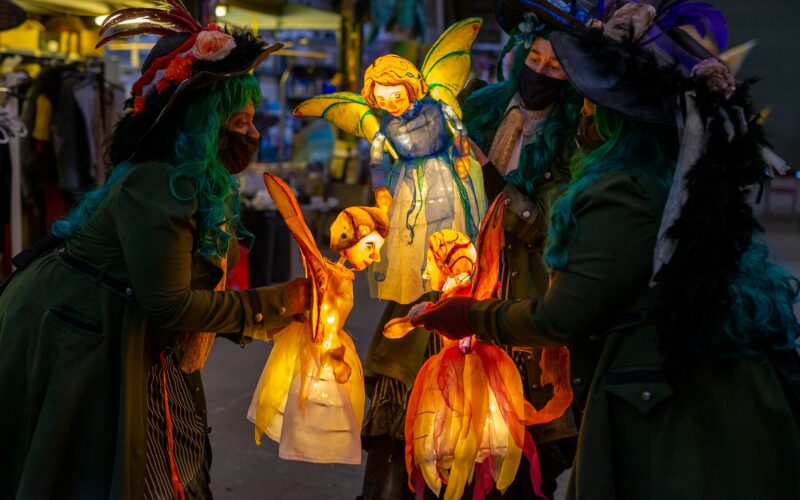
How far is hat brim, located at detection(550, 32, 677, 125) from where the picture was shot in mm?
1802

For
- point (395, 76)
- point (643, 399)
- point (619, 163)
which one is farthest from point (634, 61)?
point (395, 76)

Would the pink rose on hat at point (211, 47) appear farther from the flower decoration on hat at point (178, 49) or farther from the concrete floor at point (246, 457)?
the concrete floor at point (246, 457)

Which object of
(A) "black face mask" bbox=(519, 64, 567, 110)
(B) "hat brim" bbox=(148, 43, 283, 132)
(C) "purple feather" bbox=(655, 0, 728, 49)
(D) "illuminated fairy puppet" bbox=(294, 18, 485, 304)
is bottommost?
(D) "illuminated fairy puppet" bbox=(294, 18, 485, 304)

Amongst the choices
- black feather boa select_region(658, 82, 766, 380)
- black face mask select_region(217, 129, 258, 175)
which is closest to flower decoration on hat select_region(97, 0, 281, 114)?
black face mask select_region(217, 129, 258, 175)

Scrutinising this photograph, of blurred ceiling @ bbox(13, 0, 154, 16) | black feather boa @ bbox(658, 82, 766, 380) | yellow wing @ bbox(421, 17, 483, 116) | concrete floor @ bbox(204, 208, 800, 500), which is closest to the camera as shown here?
black feather boa @ bbox(658, 82, 766, 380)

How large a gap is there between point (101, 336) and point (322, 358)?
22.0 inches

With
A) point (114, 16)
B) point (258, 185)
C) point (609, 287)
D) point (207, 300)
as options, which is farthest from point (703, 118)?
point (258, 185)

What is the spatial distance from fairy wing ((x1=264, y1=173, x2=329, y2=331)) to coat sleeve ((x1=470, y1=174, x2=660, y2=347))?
69cm

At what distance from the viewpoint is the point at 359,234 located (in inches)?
93.5

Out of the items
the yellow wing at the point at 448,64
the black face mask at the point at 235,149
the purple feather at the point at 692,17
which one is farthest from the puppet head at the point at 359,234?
the purple feather at the point at 692,17

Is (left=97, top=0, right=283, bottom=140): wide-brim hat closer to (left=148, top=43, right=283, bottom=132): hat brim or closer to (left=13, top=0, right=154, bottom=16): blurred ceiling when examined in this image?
(left=148, top=43, right=283, bottom=132): hat brim

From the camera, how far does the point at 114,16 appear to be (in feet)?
7.81

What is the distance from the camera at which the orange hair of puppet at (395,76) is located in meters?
2.58

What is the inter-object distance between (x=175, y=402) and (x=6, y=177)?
3.84 meters
